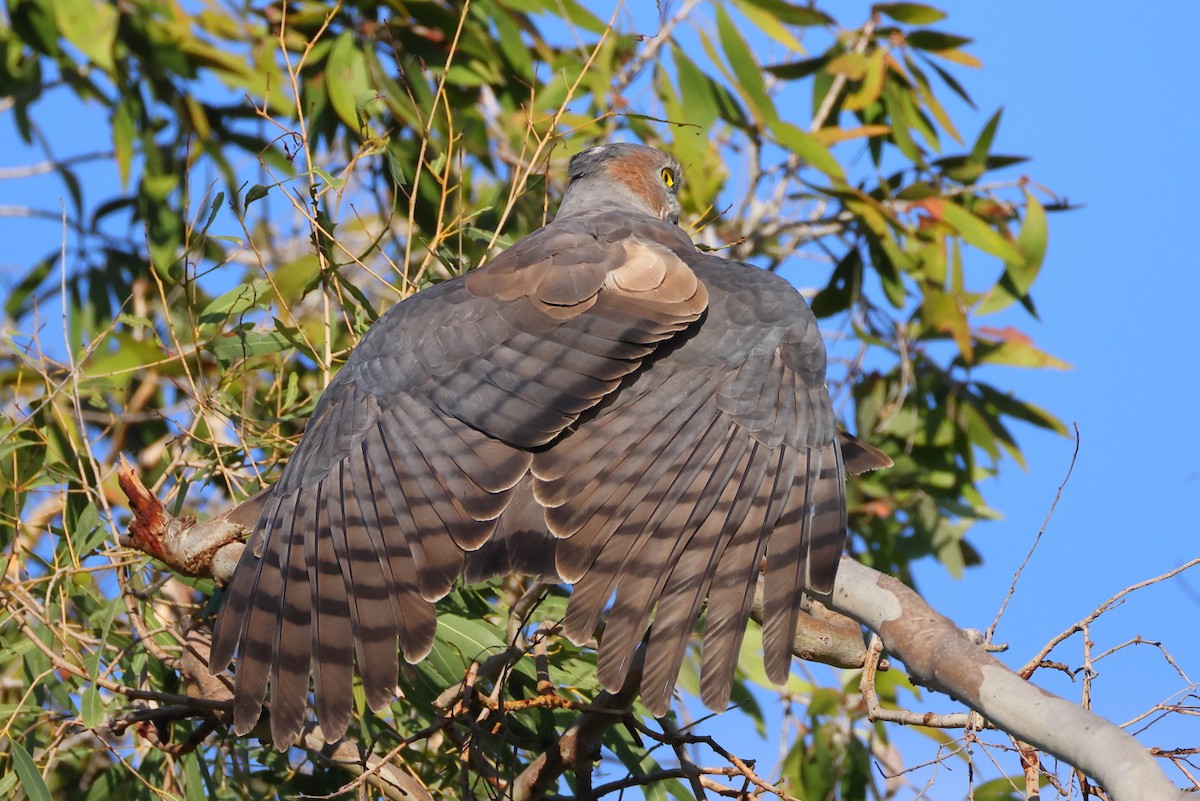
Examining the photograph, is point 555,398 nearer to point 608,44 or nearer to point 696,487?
point 696,487

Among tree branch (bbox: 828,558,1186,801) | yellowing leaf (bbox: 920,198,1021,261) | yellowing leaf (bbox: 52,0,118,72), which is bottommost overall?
tree branch (bbox: 828,558,1186,801)

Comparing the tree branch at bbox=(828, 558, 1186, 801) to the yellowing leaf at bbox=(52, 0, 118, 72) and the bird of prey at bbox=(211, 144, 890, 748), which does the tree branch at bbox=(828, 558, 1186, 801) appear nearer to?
the bird of prey at bbox=(211, 144, 890, 748)

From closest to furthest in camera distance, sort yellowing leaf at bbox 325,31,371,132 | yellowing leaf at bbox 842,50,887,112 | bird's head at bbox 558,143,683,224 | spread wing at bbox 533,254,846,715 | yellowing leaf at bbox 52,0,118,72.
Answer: spread wing at bbox 533,254,846,715 → bird's head at bbox 558,143,683,224 → yellowing leaf at bbox 325,31,371,132 → yellowing leaf at bbox 52,0,118,72 → yellowing leaf at bbox 842,50,887,112

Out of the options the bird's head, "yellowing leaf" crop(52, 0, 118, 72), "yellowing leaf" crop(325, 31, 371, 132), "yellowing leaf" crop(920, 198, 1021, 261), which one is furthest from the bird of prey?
"yellowing leaf" crop(52, 0, 118, 72)

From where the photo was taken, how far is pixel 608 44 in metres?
4.23

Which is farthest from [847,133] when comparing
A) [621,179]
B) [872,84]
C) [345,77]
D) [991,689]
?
[991,689]

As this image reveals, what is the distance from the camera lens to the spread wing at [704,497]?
2.21 metres

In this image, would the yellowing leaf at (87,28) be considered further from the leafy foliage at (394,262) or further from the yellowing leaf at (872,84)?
the yellowing leaf at (872,84)

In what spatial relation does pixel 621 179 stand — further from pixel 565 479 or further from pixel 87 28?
pixel 87 28

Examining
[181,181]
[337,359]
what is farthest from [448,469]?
[181,181]

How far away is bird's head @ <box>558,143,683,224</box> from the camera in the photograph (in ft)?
12.1

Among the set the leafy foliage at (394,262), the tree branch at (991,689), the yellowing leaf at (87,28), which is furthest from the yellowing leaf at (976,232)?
the yellowing leaf at (87,28)

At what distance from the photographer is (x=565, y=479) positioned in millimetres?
2404

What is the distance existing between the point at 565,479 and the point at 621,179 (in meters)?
1.53
